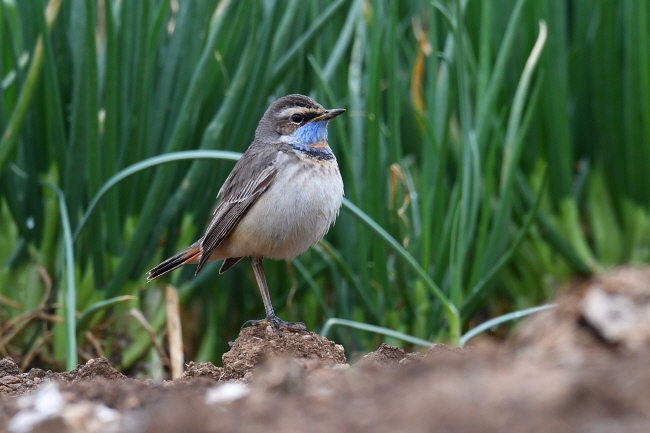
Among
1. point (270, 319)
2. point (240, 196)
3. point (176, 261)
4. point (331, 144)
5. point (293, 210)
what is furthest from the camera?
point (331, 144)

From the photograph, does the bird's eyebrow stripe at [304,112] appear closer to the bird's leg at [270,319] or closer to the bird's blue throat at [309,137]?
the bird's blue throat at [309,137]

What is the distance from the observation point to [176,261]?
A: 420 centimetres

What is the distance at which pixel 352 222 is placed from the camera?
4699mm

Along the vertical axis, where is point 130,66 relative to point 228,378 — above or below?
above

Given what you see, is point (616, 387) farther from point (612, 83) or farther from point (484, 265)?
point (612, 83)

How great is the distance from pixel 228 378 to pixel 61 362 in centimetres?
167

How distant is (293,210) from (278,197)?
0.10 meters

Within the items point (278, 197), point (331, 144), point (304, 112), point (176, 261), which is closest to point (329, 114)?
point (304, 112)

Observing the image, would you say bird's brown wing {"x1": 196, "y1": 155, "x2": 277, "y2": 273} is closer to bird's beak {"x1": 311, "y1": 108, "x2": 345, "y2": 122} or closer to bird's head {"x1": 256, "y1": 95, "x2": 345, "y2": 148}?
bird's head {"x1": 256, "y1": 95, "x2": 345, "y2": 148}

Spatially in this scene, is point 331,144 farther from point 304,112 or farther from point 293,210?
point 293,210

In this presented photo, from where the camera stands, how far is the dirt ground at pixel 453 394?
142cm

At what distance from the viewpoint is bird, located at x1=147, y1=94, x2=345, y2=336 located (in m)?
3.91

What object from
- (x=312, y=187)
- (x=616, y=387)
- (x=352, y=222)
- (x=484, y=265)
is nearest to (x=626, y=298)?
(x=616, y=387)

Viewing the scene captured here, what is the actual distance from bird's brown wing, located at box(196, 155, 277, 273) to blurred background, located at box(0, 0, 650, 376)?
32 cm
